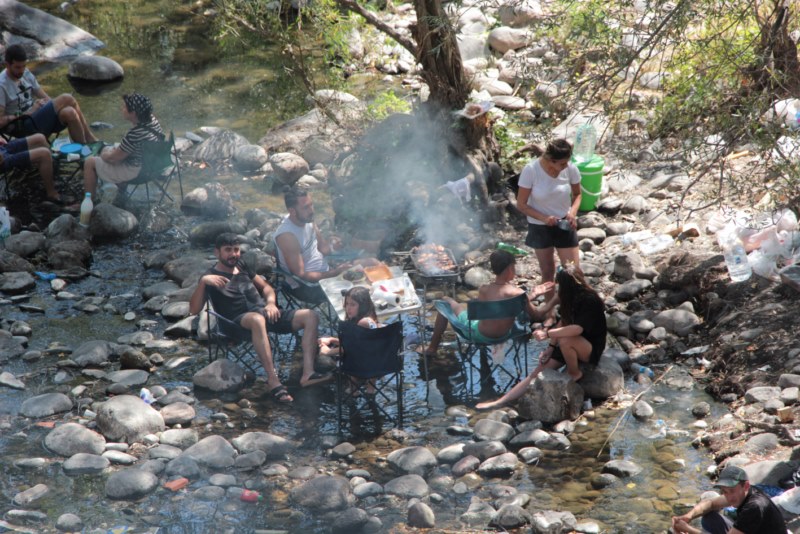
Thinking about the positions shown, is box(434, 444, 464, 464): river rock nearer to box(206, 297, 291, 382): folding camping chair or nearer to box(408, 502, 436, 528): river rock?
box(408, 502, 436, 528): river rock

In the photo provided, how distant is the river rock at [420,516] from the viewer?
18.0 feet

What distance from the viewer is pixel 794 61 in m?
7.15

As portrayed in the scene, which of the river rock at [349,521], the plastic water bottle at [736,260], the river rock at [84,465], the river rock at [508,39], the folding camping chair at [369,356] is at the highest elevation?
the river rock at [508,39]

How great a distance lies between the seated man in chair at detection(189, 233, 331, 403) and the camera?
7133mm

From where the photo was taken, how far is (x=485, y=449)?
6.23 metres

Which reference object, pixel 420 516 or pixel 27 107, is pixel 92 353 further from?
pixel 27 107

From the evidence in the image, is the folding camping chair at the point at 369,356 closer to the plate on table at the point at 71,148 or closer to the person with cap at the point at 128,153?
the person with cap at the point at 128,153

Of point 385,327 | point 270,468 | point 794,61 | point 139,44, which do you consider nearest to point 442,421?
point 385,327

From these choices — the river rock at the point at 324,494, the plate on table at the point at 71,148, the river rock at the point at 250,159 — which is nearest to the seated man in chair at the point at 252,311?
the river rock at the point at 324,494

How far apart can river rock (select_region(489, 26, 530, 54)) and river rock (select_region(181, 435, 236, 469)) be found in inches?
441

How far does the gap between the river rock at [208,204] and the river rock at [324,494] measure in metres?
5.58

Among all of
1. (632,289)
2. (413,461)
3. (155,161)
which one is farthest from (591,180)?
(155,161)

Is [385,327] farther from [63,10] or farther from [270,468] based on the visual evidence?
[63,10]

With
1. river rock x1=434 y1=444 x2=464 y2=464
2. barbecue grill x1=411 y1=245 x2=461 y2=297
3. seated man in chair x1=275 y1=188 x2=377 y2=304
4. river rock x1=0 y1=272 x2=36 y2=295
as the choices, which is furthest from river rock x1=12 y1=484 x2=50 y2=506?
river rock x1=0 y1=272 x2=36 y2=295
